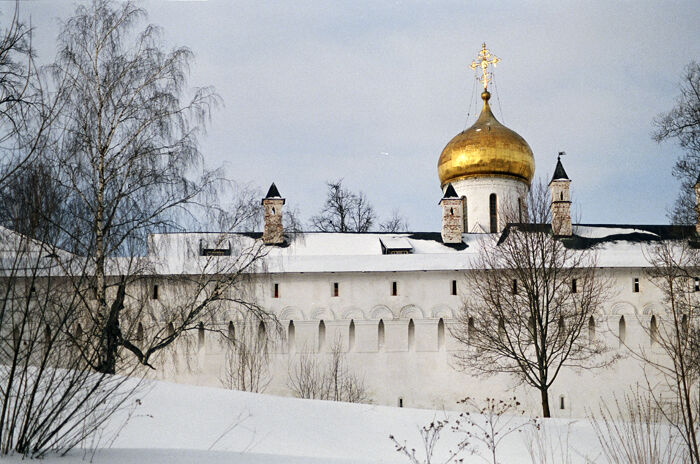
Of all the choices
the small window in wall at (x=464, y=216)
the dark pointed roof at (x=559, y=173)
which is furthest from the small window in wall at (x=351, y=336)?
the small window in wall at (x=464, y=216)

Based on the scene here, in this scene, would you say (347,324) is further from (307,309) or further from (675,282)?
(675,282)

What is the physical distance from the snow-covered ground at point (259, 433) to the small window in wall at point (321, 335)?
48.9 feet

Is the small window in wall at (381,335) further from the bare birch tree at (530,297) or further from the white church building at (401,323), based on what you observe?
the bare birch tree at (530,297)

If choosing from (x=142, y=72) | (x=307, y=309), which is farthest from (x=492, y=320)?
(x=142, y=72)

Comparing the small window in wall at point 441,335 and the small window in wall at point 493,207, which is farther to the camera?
the small window in wall at point 493,207

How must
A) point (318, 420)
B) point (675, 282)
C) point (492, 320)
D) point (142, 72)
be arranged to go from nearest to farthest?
point (318, 420)
point (142, 72)
point (675, 282)
point (492, 320)

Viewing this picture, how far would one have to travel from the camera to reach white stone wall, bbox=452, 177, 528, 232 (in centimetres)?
3238

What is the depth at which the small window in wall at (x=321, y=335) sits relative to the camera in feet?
79.7

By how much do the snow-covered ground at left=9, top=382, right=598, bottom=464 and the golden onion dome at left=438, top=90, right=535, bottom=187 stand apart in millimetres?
23632

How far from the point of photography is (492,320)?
69.5ft

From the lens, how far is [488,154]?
1271 inches

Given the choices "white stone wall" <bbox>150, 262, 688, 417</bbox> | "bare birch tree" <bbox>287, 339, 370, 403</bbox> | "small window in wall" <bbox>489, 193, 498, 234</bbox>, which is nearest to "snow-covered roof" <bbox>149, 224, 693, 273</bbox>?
"white stone wall" <bbox>150, 262, 688, 417</bbox>

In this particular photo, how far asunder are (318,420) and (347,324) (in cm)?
1626

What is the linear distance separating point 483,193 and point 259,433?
1039 inches
